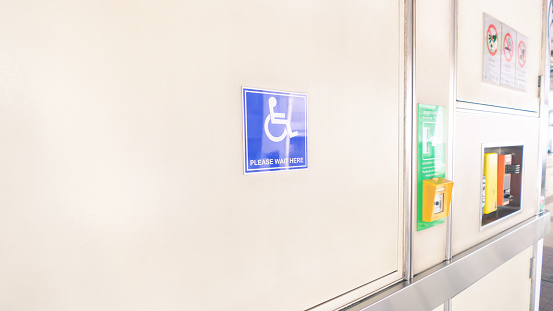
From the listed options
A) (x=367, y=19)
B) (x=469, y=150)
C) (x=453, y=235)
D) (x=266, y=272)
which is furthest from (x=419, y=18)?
(x=266, y=272)

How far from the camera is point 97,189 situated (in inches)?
26.1

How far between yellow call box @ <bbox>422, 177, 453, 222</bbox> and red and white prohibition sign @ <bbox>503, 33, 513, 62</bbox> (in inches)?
41.6

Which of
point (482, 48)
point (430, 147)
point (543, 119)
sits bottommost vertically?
point (430, 147)

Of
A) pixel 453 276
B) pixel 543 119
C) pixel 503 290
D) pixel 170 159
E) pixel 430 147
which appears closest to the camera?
pixel 170 159

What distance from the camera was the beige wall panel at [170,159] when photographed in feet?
1.97

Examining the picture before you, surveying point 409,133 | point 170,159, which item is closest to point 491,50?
point 409,133

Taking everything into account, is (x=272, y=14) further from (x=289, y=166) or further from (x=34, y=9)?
(x=34, y=9)

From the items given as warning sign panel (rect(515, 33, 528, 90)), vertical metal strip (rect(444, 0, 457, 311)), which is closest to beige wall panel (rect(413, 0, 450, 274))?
vertical metal strip (rect(444, 0, 457, 311))

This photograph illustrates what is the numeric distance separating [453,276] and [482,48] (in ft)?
3.88

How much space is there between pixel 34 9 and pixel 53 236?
0.41 m

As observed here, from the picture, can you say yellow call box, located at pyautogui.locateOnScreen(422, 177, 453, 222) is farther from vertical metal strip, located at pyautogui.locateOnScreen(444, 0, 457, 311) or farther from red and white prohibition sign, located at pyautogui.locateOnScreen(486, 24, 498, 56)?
red and white prohibition sign, located at pyautogui.locateOnScreen(486, 24, 498, 56)

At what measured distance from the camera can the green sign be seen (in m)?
1.42

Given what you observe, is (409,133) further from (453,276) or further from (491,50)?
(491,50)

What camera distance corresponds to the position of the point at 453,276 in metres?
1.57
